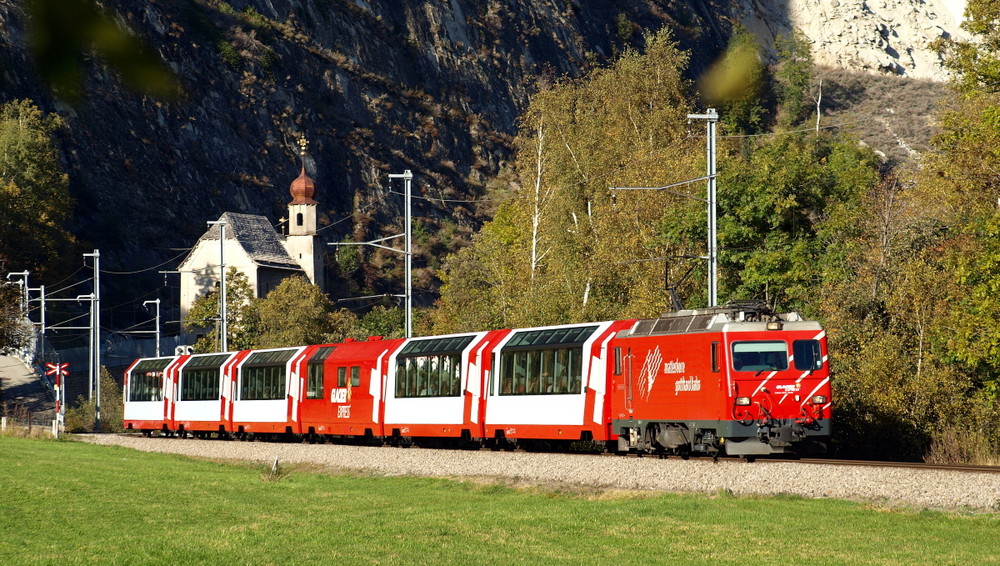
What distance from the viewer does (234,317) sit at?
89188mm

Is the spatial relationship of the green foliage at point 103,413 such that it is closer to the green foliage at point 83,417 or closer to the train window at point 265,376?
the green foliage at point 83,417

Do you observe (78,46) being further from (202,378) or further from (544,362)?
(202,378)

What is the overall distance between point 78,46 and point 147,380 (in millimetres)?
57020

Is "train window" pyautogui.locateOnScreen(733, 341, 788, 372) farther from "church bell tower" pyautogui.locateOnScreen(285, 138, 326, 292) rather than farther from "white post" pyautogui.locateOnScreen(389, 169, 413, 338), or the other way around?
"church bell tower" pyautogui.locateOnScreen(285, 138, 326, 292)

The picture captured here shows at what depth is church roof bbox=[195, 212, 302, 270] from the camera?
380ft

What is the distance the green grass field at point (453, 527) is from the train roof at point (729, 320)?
635cm

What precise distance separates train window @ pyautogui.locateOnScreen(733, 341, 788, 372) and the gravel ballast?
2024 mm

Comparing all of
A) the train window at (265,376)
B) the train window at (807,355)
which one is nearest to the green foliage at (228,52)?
the train window at (807,355)

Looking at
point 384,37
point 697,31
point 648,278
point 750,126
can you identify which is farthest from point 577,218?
point 697,31

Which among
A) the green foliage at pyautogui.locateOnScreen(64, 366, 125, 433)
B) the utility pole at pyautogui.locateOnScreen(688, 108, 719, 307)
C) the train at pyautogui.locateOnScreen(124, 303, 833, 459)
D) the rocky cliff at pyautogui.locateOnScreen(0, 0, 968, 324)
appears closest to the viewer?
the train at pyautogui.locateOnScreen(124, 303, 833, 459)

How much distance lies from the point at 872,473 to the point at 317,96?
117 metres

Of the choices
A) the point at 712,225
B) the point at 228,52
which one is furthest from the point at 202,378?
the point at 228,52

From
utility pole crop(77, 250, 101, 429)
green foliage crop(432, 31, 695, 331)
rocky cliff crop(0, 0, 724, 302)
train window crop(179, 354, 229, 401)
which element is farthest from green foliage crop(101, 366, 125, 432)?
rocky cliff crop(0, 0, 724, 302)

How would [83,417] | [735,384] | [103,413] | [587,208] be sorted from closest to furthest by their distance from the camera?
[735,384] < [587,208] < [83,417] < [103,413]
